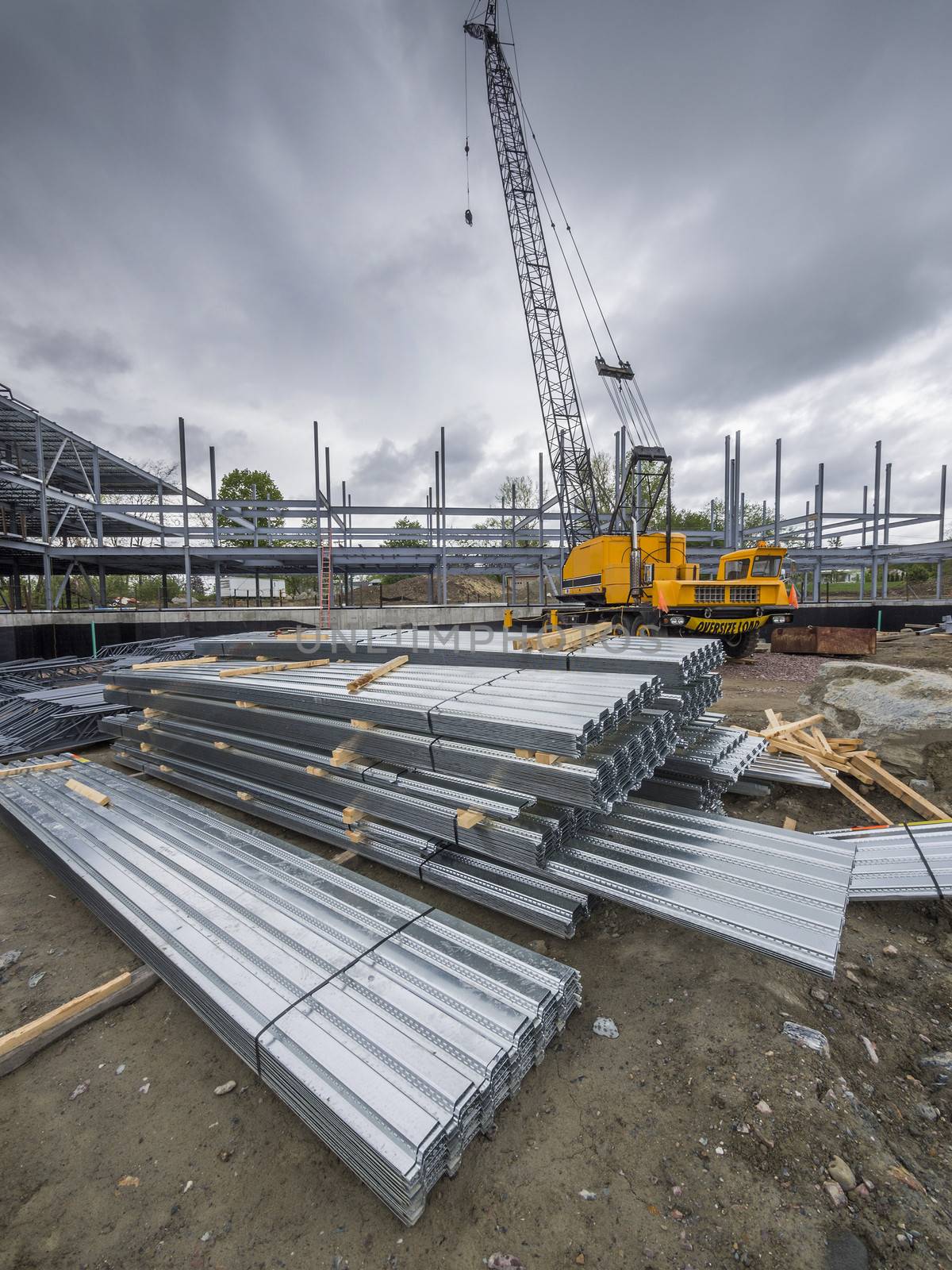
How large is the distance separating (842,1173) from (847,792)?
3.55 meters

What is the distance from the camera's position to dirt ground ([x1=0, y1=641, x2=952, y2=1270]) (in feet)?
5.59

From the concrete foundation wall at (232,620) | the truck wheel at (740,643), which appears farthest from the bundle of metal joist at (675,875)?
the concrete foundation wall at (232,620)

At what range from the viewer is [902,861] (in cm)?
339

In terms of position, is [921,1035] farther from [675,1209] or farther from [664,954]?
[675,1209]

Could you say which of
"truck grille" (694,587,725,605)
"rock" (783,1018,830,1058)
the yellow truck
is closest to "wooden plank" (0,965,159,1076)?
"rock" (783,1018,830,1058)

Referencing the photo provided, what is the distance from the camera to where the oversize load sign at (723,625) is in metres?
12.3

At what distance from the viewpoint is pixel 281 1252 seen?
1.71 metres

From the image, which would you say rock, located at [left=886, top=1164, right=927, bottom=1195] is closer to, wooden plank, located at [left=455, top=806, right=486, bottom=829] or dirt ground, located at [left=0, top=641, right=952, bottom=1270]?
dirt ground, located at [left=0, top=641, right=952, bottom=1270]

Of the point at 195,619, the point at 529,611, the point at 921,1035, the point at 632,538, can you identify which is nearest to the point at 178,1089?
the point at 921,1035

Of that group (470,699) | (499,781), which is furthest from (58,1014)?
(470,699)

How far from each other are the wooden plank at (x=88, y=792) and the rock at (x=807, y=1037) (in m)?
5.26

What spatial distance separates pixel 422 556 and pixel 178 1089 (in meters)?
17.2

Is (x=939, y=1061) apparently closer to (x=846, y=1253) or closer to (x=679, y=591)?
(x=846, y=1253)

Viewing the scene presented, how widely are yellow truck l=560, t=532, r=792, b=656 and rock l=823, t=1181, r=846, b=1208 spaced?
1117 cm
